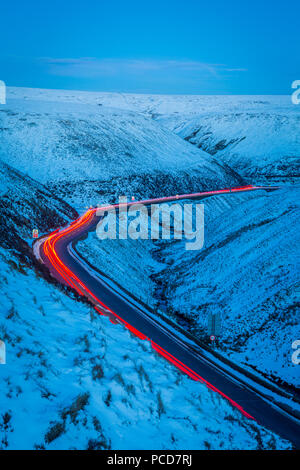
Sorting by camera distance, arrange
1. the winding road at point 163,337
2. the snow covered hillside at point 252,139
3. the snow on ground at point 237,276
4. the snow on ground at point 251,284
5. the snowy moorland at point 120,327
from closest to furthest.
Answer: the snowy moorland at point 120,327 → the winding road at point 163,337 → the snow on ground at point 251,284 → the snow on ground at point 237,276 → the snow covered hillside at point 252,139

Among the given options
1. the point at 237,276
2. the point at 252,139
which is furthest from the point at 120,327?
the point at 252,139

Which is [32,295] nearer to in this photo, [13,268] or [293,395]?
[13,268]

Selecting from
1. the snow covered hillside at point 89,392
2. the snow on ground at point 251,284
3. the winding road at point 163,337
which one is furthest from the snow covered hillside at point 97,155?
the snow covered hillside at point 89,392

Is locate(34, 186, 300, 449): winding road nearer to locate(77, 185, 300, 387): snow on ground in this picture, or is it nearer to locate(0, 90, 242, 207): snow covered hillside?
locate(77, 185, 300, 387): snow on ground

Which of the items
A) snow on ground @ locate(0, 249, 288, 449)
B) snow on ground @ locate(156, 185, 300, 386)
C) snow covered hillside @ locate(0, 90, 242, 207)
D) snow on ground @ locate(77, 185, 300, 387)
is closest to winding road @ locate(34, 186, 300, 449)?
snow on ground @ locate(77, 185, 300, 387)

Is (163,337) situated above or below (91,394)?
above

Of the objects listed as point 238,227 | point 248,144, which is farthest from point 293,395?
point 248,144

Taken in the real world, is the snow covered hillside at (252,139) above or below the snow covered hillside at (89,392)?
above

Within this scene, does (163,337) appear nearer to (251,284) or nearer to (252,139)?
(251,284)

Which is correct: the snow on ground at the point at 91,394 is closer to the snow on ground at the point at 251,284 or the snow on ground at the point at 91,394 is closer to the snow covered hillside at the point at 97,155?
the snow on ground at the point at 251,284
